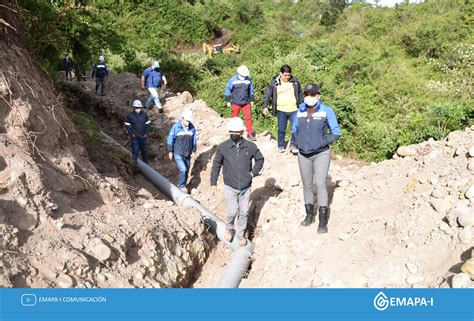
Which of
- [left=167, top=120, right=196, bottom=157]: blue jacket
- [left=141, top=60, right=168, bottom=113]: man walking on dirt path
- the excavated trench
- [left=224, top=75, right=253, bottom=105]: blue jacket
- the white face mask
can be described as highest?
the white face mask

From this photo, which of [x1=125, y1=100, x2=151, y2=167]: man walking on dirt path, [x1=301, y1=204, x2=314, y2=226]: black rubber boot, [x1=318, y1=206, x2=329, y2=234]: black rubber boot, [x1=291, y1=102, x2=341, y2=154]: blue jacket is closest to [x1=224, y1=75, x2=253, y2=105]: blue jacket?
[x1=125, y1=100, x2=151, y2=167]: man walking on dirt path

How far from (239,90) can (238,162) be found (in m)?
3.16

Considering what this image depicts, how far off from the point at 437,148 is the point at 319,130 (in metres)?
2.92

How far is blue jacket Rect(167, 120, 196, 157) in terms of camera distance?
25.5 ft

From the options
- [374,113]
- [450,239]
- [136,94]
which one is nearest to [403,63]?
[374,113]

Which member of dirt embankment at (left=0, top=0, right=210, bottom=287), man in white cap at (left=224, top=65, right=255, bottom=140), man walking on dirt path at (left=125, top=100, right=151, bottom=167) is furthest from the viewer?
man walking on dirt path at (left=125, top=100, right=151, bottom=167)

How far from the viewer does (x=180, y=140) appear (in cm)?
781

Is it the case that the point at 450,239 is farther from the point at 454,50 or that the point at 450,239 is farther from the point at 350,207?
the point at 454,50

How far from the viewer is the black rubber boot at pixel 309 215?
19.5 ft

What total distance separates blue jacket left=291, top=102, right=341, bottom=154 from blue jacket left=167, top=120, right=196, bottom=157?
9.40 feet

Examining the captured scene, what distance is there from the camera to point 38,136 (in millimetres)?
5586

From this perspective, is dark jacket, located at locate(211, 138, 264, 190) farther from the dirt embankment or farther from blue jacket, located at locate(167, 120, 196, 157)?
blue jacket, located at locate(167, 120, 196, 157)

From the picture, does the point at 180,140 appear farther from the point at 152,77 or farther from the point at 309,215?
the point at 152,77

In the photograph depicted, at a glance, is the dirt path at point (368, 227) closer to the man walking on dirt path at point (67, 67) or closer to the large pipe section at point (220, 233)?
the large pipe section at point (220, 233)
